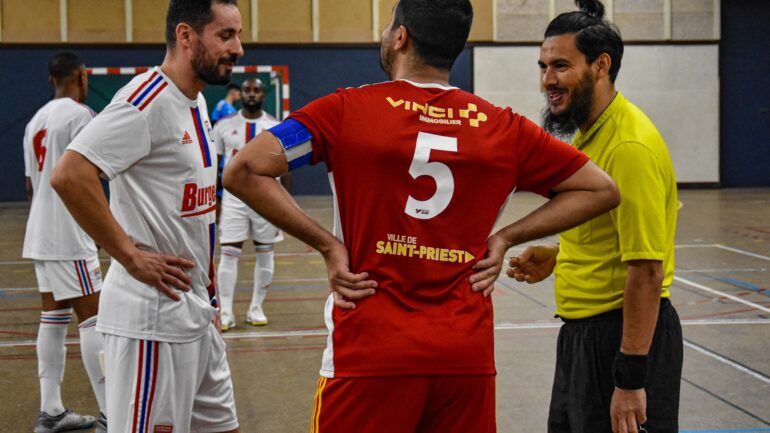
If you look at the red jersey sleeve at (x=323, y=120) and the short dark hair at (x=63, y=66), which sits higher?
the short dark hair at (x=63, y=66)

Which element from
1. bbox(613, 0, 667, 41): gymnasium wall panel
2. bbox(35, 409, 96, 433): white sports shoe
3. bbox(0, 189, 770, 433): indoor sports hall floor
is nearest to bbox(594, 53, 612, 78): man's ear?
bbox(0, 189, 770, 433): indoor sports hall floor

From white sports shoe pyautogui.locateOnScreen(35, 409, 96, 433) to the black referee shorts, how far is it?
10.9 ft

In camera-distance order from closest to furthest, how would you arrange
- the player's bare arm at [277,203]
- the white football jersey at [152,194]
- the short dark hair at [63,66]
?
the player's bare arm at [277,203], the white football jersey at [152,194], the short dark hair at [63,66]

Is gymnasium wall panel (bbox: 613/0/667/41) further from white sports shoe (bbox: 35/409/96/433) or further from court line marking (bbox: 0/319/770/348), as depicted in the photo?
white sports shoe (bbox: 35/409/96/433)

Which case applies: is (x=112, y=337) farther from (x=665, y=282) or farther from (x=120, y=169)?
(x=665, y=282)

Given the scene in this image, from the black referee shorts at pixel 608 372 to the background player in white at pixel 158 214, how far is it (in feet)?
4.63

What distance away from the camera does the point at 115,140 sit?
10.8ft

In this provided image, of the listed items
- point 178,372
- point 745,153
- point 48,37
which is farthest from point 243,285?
point 745,153

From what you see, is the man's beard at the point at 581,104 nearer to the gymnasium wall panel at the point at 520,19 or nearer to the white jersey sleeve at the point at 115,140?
the white jersey sleeve at the point at 115,140

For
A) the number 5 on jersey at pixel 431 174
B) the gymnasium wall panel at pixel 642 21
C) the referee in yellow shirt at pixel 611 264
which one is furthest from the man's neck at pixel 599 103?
the gymnasium wall panel at pixel 642 21

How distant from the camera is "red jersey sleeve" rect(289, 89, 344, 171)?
2436 mm

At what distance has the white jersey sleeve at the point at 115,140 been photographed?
10.7 feet

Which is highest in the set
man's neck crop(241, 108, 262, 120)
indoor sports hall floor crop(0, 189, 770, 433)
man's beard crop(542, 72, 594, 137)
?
man's neck crop(241, 108, 262, 120)

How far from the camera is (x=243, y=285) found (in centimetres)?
1058
